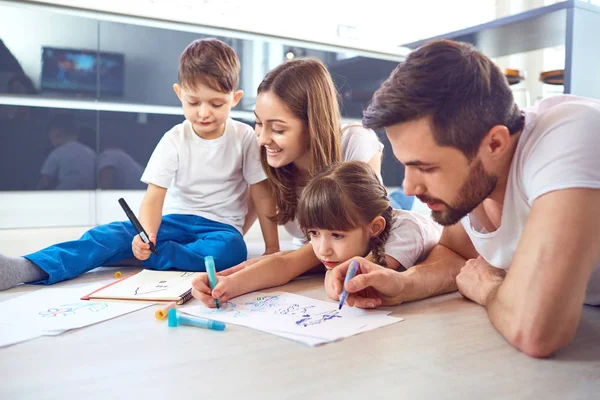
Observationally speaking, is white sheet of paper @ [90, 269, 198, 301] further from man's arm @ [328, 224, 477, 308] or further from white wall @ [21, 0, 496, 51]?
white wall @ [21, 0, 496, 51]

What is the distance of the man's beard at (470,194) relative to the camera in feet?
2.96

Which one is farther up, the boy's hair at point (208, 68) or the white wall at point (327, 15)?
the white wall at point (327, 15)

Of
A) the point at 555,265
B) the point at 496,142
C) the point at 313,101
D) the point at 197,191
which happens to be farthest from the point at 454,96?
the point at 197,191

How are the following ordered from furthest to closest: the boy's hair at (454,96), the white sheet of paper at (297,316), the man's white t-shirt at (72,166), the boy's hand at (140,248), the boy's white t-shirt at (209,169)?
the man's white t-shirt at (72,166), the boy's white t-shirt at (209,169), the boy's hand at (140,248), the white sheet of paper at (297,316), the boy's hair at (454,96)

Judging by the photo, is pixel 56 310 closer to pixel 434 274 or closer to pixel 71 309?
pixel 71 309

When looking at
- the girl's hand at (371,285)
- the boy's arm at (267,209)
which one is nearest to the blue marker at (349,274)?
the girl's hand at (371,285)

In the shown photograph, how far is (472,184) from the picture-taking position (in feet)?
2.97

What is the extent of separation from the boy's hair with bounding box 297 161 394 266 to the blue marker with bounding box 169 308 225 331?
14.7 inches

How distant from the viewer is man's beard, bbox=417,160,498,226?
902mm

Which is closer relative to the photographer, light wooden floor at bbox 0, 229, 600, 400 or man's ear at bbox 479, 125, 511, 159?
light wooden floor at bbox 0, 229, 600, 400

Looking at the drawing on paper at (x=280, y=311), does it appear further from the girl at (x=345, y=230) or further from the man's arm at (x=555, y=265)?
the man's arm at (x=555, y=265)

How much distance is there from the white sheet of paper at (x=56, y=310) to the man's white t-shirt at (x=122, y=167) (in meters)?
1.42

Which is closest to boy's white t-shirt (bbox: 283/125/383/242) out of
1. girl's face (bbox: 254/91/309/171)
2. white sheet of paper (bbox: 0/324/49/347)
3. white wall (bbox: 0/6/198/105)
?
girl's face (bbox: 254/91/309/171)

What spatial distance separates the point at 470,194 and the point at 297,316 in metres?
0.39
